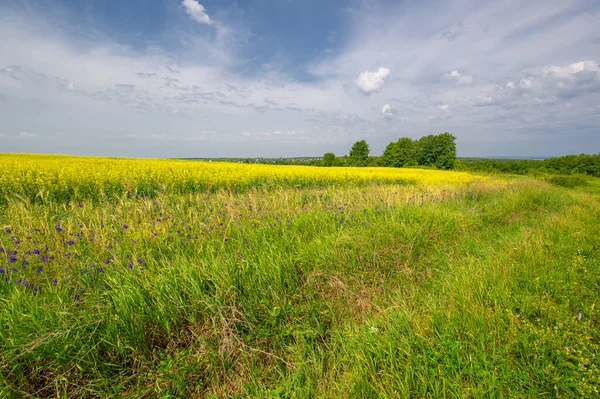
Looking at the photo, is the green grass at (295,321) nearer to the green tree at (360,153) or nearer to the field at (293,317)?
the field at (293,317)

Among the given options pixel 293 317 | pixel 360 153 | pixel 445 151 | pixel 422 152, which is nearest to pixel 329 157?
pixel 360 153

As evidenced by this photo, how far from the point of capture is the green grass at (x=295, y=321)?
167 centimetres

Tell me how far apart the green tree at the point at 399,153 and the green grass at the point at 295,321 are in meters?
55.8

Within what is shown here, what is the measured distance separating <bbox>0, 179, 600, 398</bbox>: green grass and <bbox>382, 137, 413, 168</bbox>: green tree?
5579 centimetres

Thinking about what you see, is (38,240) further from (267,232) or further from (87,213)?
(267,232)

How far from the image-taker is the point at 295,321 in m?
2.38

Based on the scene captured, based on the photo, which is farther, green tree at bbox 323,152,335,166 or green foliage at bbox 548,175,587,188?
green tree at bbox 323,152,335,166

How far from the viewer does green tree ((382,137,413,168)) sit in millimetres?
55312

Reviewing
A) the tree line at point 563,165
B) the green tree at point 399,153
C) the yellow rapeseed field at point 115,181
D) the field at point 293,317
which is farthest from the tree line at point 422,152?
the field at point 293,317

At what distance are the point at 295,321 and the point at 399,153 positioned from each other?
58946 mm

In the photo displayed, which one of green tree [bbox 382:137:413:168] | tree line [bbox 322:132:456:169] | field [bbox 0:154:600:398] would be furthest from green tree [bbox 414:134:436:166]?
field [bbox 0:154:600:398]

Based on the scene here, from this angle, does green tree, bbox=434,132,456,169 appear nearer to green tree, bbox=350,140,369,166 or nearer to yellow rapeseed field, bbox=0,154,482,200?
green tree, bbox=350,140,369,166

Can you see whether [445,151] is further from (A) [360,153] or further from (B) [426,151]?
(A) [360,153]

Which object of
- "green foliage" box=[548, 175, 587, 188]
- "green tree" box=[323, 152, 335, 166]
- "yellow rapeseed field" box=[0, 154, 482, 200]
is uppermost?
"green tree" box=[323, 152, 335, 166]
